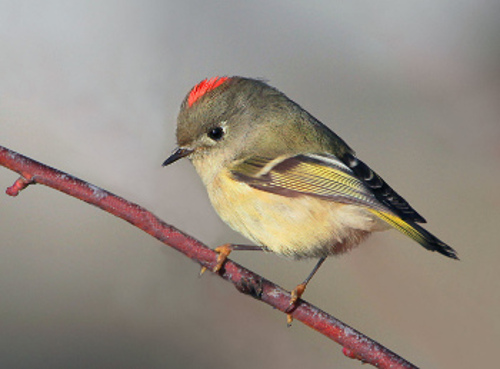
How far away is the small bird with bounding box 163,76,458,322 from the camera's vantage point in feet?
5.31

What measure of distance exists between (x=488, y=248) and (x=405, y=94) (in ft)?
2.24

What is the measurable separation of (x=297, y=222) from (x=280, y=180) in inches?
4.6

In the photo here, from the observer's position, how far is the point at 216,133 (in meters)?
1.83

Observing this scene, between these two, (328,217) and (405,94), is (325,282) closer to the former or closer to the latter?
(328,217)

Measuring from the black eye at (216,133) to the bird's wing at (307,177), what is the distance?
0.11m

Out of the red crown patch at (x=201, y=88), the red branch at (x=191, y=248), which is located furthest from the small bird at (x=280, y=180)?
the red branch at (x=191, y=248)

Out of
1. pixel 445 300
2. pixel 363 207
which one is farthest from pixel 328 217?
pixel 445 300

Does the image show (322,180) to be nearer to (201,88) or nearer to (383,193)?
(383,193)

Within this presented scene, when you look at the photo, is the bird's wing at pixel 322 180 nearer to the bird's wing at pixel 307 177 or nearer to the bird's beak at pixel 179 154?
the bird's wing at pixel 307 177

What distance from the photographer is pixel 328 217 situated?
1.64 meters

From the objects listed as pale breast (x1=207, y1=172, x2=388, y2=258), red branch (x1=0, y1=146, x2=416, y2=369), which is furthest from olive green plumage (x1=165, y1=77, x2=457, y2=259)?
red branch (x1=0, y1=146, x2=416, y2=369)

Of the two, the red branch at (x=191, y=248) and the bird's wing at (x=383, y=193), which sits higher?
the bird's wing at (x=383, y=193)

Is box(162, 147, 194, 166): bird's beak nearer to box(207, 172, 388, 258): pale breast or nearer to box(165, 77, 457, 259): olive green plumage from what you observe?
box(165, 77, 457, 259): olive green plumage

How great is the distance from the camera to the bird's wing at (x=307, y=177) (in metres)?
1.60
